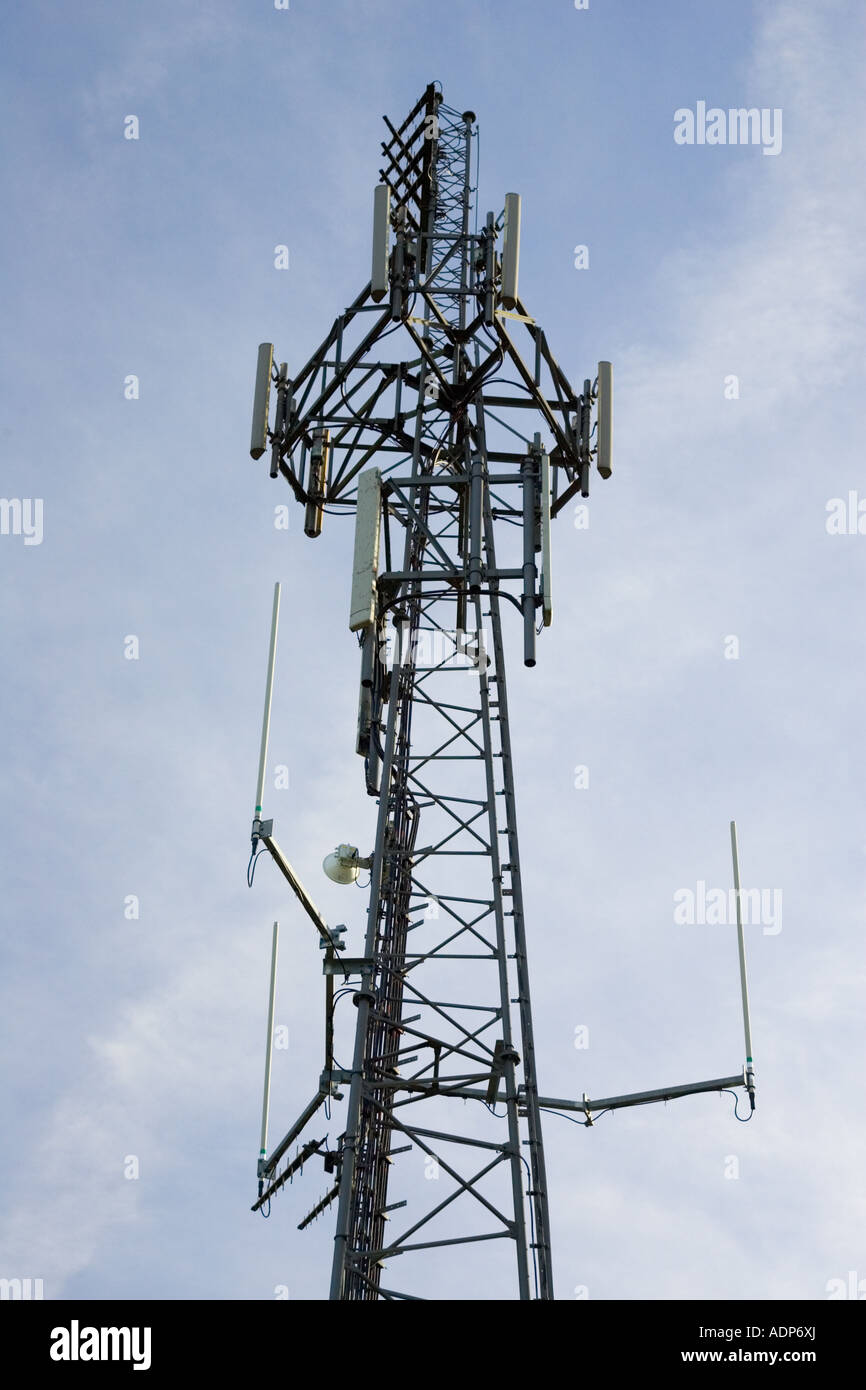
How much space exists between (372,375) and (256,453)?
Answer: 2.18 meters

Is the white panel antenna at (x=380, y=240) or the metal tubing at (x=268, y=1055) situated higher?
the white panel antenna at (x=380, y=240)

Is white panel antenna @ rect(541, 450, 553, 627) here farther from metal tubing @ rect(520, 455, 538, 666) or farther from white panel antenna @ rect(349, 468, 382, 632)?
white panel antenna @ rect(349, 468, 382, 632)

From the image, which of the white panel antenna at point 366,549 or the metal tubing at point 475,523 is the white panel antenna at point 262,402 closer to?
the white panel antenna at point 366,549

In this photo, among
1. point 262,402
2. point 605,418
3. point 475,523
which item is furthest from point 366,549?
point 605,418

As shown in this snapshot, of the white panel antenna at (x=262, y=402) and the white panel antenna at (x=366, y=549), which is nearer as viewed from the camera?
the white panel antenna at (x=366, y=549)

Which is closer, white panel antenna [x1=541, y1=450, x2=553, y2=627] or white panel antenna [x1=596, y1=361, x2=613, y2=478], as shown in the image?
white panel antenna [x1=541, y1=450, x2=553, y2=627]

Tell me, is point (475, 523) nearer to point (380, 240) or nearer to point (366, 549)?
point (366, 549)

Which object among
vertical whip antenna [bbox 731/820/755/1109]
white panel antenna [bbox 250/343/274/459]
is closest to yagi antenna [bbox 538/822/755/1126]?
vertical whip antenna [bbox 731/820/755/1109]

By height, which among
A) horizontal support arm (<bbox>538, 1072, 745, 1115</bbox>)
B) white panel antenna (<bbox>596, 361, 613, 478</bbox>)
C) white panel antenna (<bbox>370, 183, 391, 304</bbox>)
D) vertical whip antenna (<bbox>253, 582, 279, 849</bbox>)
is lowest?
horizontal support arm (<bbox>538, 1072, 745, 1115</bbox>)

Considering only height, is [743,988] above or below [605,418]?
below

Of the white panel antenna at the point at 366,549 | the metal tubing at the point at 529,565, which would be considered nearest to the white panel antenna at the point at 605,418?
the metal tubing at the point at 529,565

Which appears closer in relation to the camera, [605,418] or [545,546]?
[545,546]
